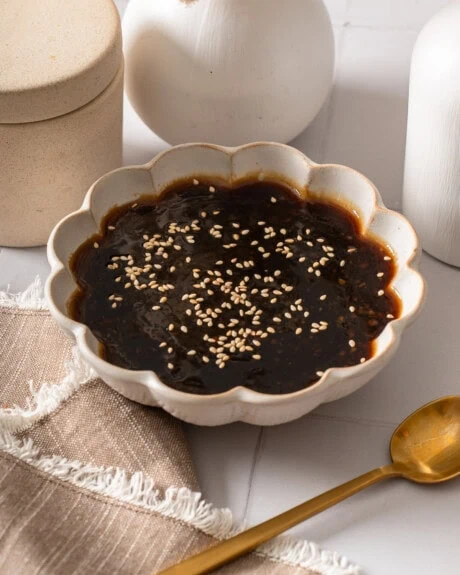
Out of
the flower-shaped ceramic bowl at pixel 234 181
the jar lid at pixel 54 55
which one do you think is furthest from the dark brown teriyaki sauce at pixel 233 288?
the jar lid at pixel 54 55

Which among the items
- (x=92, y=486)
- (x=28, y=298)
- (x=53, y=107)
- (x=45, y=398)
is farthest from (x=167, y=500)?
(x=53, y=107)

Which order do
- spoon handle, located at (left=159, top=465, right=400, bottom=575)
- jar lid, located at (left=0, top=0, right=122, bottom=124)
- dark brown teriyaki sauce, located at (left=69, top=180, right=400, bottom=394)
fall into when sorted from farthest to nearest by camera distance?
jar lid, located at (left=0, top=0, right=122, bottom=124)
dark brown teriyaki sauce, located at (left=69, top=180, right=400, bottom=394)
spoon handle, located at (left=159, top=465, right=400, bottom=575)

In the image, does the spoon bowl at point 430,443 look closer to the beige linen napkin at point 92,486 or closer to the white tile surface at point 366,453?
the white tile surface at point 366,453

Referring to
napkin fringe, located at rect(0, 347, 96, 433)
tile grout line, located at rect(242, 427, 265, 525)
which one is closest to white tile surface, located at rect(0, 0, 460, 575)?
tile grout line, located at rect(242, 427, 265, 525)

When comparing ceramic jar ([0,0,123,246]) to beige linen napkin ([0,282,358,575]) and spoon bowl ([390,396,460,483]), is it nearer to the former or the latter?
beige linen napkin ([0,282,358,575])

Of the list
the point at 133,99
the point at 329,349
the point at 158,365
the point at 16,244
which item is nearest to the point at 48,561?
the point at 158,365

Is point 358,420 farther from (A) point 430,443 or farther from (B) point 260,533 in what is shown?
(B) point 260,533
